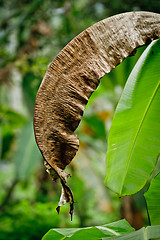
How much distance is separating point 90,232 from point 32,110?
58.6 inches

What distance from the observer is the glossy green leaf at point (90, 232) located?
2.21 feet

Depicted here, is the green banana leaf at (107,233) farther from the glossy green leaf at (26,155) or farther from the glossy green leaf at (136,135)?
the glossy green leaf at (26,155)

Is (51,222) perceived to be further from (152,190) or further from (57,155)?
(57,155)

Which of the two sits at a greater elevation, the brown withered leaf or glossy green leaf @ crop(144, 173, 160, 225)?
the brown withered leaf

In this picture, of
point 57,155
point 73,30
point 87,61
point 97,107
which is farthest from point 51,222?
point 97,107

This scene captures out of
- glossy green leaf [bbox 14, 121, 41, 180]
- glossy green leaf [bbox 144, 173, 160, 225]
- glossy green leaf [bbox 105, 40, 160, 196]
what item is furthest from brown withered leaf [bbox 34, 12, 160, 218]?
glossy green leaf [bbox 14, 121, 41, 180]

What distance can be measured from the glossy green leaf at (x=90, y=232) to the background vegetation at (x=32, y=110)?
57 cm

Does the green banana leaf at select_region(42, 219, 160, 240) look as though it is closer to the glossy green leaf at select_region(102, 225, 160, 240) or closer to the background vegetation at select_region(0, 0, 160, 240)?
the glossy green leaf at select_region(102, 225, 160, 240)

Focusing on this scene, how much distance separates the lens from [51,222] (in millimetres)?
1468

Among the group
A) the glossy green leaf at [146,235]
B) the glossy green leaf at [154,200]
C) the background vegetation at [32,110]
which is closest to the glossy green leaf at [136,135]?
the glossy green leaf at [154,200]

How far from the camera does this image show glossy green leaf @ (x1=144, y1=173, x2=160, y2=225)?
0.73 meters

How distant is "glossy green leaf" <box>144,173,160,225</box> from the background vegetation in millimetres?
468

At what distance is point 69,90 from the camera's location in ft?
1.87

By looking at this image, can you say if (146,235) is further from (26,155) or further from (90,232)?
(26,155)
